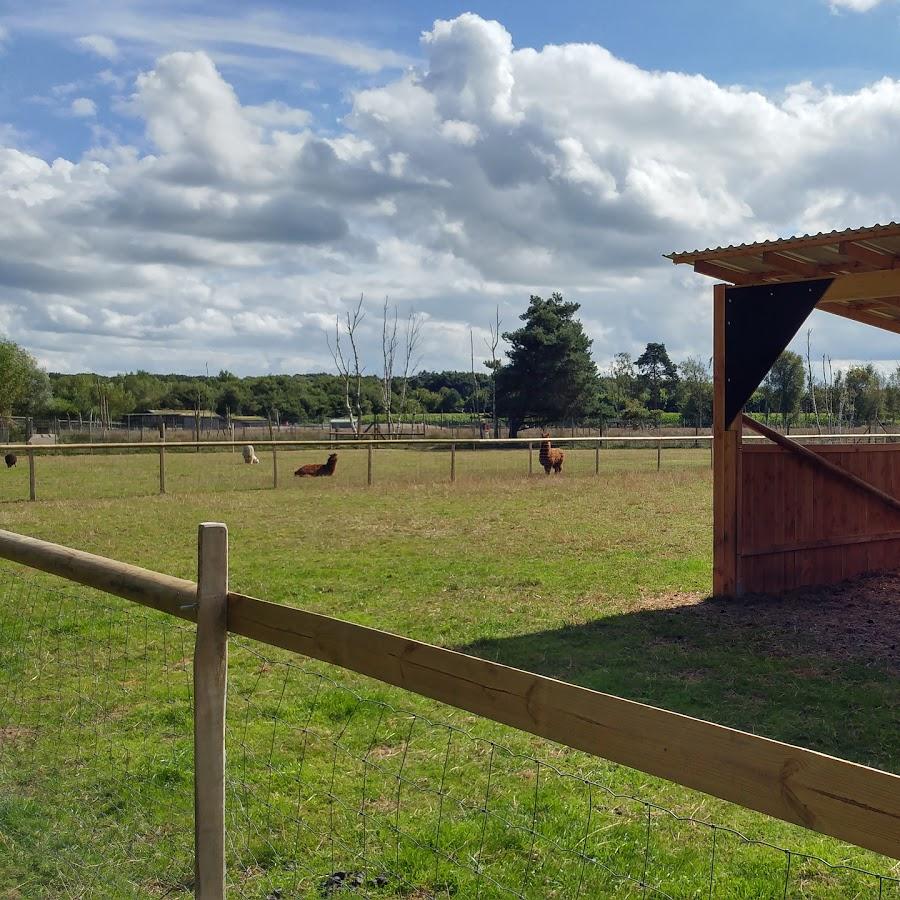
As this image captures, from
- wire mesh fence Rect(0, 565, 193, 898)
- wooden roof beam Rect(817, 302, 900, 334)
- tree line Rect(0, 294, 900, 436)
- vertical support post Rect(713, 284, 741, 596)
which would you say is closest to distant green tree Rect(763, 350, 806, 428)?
tree line Rect(0, 294, 900, 436)

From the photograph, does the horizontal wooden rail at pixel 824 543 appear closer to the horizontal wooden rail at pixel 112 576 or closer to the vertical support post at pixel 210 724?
the horizontal wooden rail at pixel 112 576

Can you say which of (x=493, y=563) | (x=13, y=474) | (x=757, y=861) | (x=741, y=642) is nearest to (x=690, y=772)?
(x=757, y=861)

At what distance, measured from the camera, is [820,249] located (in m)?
7.81

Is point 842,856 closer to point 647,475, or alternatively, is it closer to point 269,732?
point 269,732

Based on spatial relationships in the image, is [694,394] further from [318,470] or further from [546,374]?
[318,470]

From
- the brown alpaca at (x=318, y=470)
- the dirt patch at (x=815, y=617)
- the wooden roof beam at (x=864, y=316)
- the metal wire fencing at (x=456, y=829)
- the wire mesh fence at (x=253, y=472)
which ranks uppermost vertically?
the wooden roof beam at (x=864, y=316)

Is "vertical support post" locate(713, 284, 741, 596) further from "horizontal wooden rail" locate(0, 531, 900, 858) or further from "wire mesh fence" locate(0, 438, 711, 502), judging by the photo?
"wire mesh fence" locate(0, 438, 711, 502)

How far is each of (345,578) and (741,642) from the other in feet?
13.7

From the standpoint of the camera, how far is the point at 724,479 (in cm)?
875

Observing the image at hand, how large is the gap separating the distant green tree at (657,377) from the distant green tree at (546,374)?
25.8 meters

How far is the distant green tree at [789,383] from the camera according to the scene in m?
60.2

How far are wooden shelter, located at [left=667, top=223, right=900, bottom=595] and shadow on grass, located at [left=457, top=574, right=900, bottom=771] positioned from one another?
0.53m

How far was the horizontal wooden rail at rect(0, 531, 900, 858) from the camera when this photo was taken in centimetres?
153

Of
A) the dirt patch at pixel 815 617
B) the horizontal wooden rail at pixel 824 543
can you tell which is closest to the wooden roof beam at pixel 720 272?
the horizontal wooden rail at pixel 824 543
